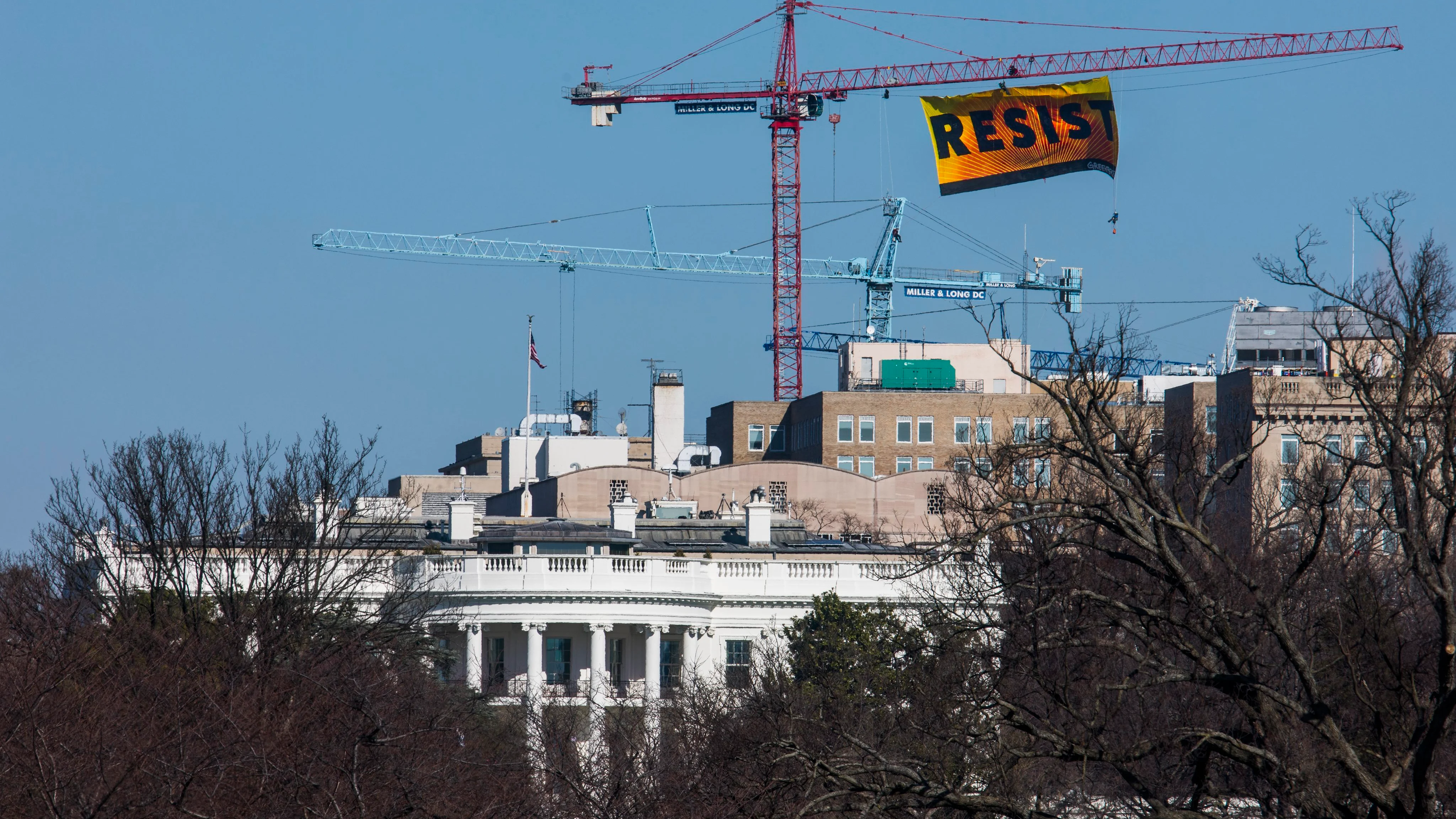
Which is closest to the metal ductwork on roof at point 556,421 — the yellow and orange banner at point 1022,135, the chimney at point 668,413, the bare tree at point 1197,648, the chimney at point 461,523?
the chimney at point 668,413

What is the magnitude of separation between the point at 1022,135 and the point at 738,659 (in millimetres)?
98610

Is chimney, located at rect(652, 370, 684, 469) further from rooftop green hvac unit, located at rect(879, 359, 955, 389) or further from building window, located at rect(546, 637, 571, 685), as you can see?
building window, located at rect(546, 637, 571, 685)

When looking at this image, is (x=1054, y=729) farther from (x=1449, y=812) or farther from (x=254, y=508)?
(x=254, y=508)

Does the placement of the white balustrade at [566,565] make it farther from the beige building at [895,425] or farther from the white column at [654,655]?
the beige building at [895,425]

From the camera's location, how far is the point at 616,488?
429ft

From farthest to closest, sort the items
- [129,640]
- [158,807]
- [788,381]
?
[788,381] → [129,640] → [158,807]

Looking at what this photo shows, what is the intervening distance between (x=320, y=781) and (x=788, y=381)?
138m

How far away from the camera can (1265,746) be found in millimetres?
30328

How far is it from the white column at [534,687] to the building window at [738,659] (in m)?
6.74

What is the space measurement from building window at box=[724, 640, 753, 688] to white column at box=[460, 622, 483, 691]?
8.85 meters

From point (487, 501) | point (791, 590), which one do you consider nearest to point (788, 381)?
point (487, 501)

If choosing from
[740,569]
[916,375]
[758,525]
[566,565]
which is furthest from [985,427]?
[566,565]

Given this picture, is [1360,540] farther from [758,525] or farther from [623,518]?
[623,518]

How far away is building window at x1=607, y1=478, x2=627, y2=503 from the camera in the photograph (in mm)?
129500
